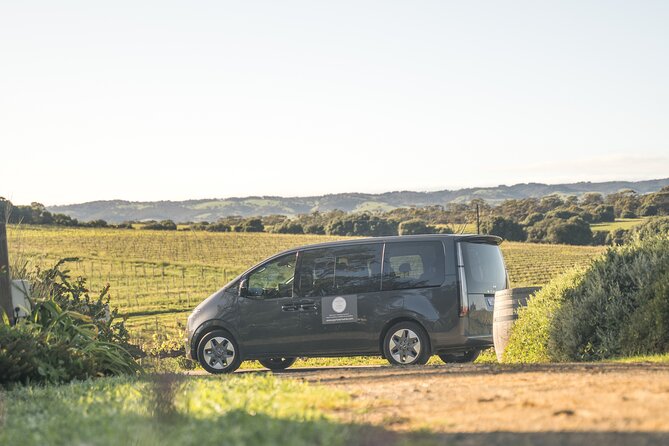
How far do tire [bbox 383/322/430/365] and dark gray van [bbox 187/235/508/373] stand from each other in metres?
0.01

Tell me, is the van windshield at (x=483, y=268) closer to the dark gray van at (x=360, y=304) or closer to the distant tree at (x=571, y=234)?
the dark gray van at (x=360, y=304)

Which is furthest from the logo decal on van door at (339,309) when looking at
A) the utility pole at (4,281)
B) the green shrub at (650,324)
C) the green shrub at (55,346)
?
the utility pole at (4,281)

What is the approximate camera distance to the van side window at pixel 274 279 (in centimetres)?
1458

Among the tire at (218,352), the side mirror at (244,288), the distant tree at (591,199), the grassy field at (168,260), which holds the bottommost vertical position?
the grassy field at (168,260)

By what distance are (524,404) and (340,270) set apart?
7.50 meters

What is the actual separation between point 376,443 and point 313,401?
1698mm

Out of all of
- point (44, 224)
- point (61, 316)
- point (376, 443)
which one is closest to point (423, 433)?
point (376, 443)

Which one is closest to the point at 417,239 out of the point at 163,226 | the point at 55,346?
the point at 55,346

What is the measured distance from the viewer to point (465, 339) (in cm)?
1361

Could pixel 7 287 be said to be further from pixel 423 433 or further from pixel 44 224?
pixel 44 224

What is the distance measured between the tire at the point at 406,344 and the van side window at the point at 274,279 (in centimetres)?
177

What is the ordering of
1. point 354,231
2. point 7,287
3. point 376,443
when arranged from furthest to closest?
point 354,231 < point 7,287 < point 376,443

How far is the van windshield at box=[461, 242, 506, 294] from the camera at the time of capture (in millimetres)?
13773

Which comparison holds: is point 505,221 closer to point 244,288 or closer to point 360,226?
point 360,226
